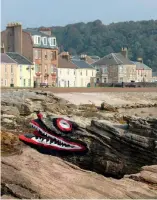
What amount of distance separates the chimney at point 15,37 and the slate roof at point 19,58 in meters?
1.76

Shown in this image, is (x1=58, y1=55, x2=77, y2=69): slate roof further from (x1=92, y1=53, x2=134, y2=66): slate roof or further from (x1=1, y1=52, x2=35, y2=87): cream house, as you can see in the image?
(x1=92, y1=53, x2=134, y2=66): slate roof

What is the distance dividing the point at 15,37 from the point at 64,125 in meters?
51.7

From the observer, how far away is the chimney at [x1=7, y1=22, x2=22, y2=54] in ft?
210

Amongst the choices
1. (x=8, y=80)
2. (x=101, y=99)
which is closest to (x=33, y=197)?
Result: (x=101, y=99)

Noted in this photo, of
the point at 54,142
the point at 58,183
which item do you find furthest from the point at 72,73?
the point at 58,183

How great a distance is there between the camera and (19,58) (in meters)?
63.2

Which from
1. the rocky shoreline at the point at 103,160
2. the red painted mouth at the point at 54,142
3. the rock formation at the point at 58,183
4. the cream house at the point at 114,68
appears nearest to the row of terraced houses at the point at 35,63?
the cream house at the point at 114,68

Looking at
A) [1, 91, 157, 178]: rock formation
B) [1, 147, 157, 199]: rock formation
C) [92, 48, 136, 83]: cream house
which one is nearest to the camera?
[1, 147, 157, 199]: rock formation

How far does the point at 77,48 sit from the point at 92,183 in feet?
573

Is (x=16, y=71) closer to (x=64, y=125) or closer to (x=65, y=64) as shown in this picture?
(x=65, y=64)

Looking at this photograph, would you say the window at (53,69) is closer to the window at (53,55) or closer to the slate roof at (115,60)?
the window at (53,55)

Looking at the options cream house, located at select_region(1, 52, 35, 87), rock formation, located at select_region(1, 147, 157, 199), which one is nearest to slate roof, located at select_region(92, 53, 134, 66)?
cream house, located at select_region(1, 52, 35, 87)

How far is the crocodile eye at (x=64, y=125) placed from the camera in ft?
49.7

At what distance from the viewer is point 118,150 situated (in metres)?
14.5
